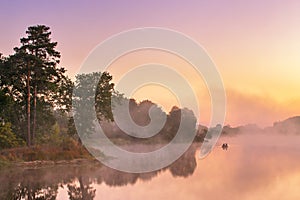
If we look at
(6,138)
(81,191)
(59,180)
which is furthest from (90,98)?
(81,191)

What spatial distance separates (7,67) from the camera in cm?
3659

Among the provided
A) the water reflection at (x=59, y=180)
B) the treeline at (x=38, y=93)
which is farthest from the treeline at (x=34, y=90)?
the water reflection at (x=59, y=180)

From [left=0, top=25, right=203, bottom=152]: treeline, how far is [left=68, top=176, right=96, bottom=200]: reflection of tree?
1649 centimetres

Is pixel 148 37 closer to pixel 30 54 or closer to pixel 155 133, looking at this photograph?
pixel 30 54

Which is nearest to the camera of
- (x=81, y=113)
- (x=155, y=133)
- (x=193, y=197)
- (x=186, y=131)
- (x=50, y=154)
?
(x=193, y=197)

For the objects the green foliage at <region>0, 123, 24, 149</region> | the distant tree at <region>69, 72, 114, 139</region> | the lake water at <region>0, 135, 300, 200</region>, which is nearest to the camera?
the lake water at <region>0, 135, 300, 200</region>

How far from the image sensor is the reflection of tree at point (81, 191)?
17.2 meters

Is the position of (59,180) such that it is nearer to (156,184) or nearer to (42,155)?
(156,184)

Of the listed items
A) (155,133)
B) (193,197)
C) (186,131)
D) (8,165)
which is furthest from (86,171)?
(186,131)

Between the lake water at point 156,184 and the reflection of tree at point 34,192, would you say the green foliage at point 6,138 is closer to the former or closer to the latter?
the lake water at point 156,184

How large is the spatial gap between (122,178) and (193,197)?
846cm

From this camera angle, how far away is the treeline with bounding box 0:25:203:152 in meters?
36.7

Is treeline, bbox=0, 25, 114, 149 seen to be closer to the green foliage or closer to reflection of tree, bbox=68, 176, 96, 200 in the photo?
the green foliage

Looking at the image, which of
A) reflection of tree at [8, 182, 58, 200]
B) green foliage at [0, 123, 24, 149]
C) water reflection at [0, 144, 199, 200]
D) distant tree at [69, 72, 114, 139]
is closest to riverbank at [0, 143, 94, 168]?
green foliage at [0, 123, 24, 149]
